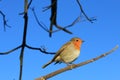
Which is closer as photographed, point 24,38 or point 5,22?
point 24,38

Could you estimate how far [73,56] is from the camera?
420 cm

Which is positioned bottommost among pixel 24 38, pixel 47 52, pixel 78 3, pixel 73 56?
pixel 73 56

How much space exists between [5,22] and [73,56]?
2.12 meters

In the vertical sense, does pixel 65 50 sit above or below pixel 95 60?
below

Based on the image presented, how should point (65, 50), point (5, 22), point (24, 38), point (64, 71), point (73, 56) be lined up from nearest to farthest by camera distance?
point (64, 71) < point (24, 38) < point (5, 22) < point (73, 56) < point (65, 50)

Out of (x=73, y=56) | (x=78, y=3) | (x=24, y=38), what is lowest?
(x=73, y=56)

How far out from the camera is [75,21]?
6.21 ft

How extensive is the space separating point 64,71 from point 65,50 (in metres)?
3.37

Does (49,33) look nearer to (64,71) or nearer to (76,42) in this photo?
(64,71)

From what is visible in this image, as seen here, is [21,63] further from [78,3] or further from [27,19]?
[78,3]

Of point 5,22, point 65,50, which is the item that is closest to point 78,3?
point 5,22

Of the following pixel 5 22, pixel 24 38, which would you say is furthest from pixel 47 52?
pixel 5 22

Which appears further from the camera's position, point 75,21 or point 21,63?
point 75,21

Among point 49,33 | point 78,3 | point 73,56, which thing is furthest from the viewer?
point 73,56
